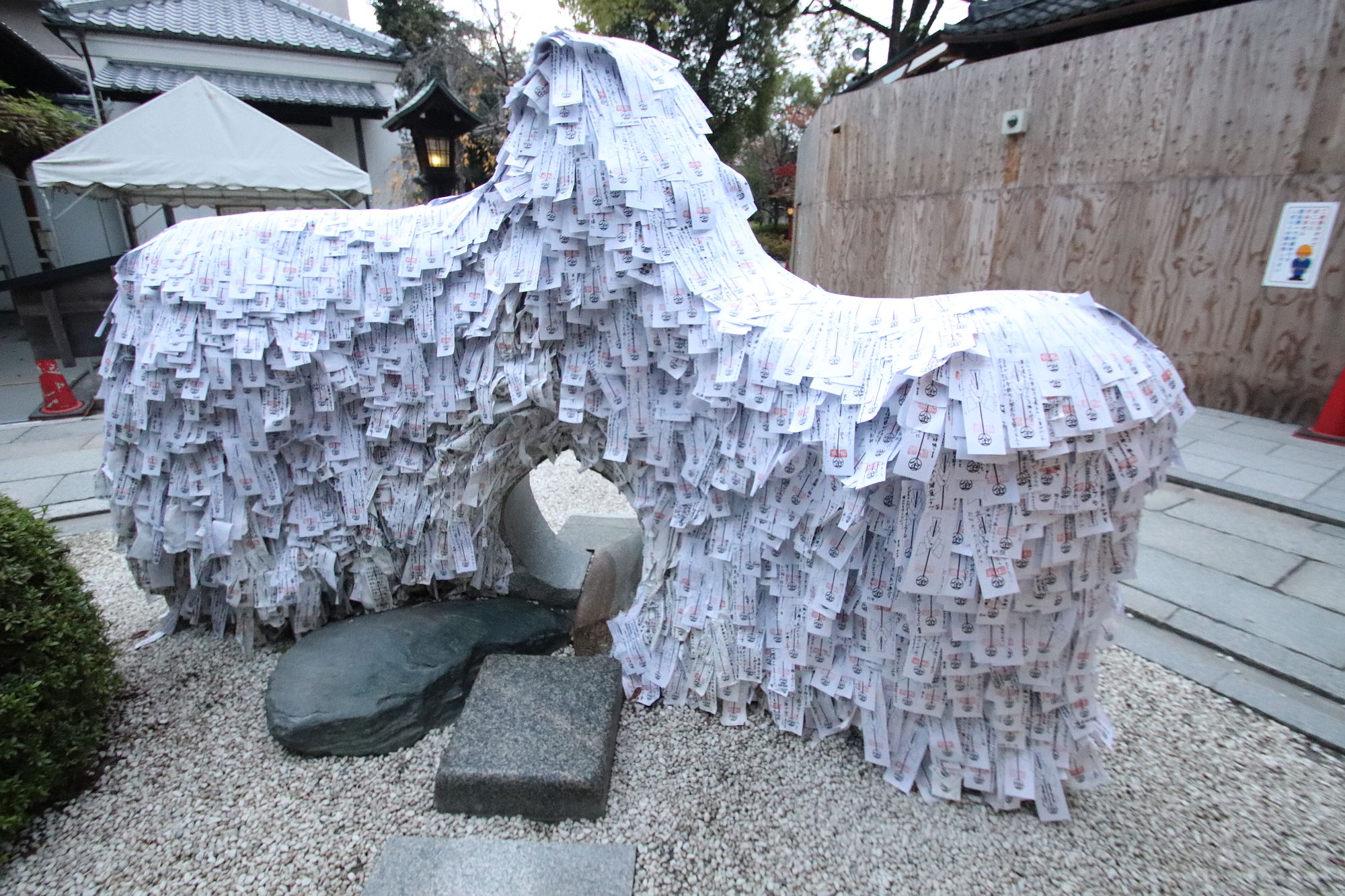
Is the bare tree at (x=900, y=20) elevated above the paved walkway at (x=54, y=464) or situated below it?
above

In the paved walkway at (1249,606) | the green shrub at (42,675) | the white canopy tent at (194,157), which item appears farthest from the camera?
the white canopy tent at (194,157)

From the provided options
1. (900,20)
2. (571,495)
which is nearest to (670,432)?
(571,495)

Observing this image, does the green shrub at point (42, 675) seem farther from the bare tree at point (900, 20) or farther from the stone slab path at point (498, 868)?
the bare tree at point (900, 20)

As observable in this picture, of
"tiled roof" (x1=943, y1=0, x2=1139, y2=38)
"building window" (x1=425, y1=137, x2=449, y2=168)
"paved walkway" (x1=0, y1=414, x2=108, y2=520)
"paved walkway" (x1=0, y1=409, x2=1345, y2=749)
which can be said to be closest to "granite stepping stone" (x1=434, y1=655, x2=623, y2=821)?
"paved walkway" (x1=0, y1=409, x2=1345, y2=749)

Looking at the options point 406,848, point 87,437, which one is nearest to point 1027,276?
point 406,848

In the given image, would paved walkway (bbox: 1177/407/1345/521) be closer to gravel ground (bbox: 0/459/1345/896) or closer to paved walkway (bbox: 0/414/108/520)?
gravel ground (bbox: 0/459/1345/896)

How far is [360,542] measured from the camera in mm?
2703

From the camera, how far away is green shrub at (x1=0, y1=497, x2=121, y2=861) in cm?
189

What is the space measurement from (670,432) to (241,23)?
12.5 meters

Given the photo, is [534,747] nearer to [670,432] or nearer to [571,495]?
[670,432]

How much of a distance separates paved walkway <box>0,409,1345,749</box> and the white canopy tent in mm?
2493

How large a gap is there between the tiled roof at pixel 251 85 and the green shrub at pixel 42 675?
9.78 metres

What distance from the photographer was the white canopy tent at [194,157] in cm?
581

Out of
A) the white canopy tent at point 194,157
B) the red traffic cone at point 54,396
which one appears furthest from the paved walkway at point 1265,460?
the red traffic cone at point 54,396
